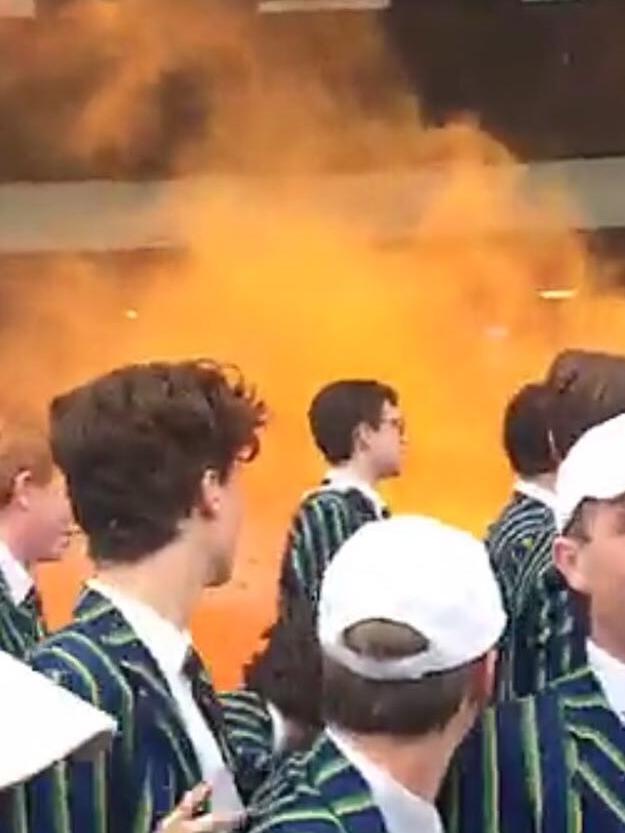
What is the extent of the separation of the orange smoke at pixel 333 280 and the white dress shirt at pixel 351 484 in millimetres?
2335

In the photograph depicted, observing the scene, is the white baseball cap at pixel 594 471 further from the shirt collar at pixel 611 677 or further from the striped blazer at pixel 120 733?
the striped blazer at pixel 120 733

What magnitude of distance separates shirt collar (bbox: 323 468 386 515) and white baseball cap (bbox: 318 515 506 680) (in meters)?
2.46

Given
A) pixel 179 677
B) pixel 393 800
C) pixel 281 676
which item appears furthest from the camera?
pixel 281 676

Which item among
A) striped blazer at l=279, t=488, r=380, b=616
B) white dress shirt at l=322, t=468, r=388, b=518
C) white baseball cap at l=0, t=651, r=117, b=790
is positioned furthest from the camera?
white dress shirt at l=322, t=468, r=388, b=518

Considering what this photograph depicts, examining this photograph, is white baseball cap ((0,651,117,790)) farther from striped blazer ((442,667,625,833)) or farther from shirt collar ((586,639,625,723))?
shirt collar ((586,639,625,723))

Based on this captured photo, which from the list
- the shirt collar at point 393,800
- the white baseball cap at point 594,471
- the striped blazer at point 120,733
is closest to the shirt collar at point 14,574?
the striped blazer at point 120,733

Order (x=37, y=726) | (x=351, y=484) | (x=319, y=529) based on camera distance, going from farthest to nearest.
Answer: (x=351, y=484), (x=319, y=529), (x=37, y=726)

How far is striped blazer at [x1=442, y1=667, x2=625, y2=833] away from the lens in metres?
1.88

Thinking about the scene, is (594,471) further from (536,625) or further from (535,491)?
(535,491)

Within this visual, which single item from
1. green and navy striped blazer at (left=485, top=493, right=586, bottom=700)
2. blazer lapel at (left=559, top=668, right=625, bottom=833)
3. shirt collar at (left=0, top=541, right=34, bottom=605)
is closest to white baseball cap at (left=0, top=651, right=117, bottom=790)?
blazer lapel at (left=559, top=668, right=625, bottom=833)

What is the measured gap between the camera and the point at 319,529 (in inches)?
169

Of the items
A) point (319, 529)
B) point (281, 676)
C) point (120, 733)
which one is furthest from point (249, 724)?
point (319, 529)

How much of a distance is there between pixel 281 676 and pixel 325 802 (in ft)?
1.71

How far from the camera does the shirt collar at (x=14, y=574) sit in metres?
3.21
